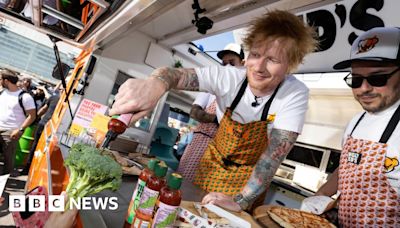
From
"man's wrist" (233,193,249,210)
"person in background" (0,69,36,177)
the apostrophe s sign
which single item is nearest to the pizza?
"man's wrist" (233,193,249,210)

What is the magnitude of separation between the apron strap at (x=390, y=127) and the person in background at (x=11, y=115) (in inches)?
198

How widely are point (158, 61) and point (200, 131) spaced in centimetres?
376

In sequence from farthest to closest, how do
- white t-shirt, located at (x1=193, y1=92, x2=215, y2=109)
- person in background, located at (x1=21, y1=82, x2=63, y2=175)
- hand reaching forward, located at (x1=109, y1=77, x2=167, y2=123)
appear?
person in background, located at (x1=21, y1=82, x2=63, y2=175) → white t-shirt, located at (x1=193, y1=92, x2=215, y2=109) → hand reaching forward, located at (x1=109, y1=77, x2=167, y2=123)

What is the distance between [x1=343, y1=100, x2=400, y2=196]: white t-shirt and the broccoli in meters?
1.44

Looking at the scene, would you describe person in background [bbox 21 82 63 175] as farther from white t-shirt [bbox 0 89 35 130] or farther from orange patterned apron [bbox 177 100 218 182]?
orange patterned apron [bbox 177 100 218 182]

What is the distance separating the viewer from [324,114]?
18.4 feet

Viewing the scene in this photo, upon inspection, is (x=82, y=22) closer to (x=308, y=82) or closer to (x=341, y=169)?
(x=341, y=169)

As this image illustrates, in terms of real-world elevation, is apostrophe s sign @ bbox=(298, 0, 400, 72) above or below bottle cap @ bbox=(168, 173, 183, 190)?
above

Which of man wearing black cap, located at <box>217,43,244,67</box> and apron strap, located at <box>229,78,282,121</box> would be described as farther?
man wearing black cap, located at <box>217,43,244,67</box>

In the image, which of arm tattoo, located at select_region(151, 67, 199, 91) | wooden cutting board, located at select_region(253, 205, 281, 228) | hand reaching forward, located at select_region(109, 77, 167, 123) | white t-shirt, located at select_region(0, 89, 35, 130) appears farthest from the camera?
white t-shirt, located at select_region(0, 89, 35, 130)

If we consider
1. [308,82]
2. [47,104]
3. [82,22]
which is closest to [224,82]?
[82,22]

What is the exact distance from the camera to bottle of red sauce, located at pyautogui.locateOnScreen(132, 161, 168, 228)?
0.69m

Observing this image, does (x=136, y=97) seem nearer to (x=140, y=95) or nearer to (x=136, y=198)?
(x=140, y=95)

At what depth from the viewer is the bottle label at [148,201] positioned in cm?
70
